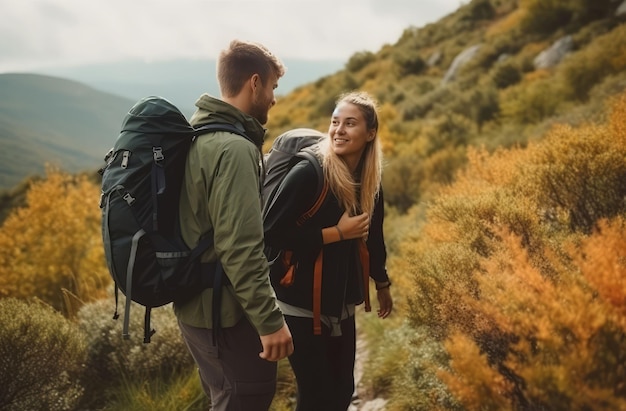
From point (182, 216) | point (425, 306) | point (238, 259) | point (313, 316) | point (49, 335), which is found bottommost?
point (49, 335)

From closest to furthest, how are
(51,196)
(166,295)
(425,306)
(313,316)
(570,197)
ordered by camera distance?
(166,295)
(313,316)
(425,306)
(570,197)
(51,196)

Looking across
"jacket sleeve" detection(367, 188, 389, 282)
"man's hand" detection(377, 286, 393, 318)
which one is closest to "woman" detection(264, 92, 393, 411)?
"jacket sleeve" detection(367, 188, 389, 282)

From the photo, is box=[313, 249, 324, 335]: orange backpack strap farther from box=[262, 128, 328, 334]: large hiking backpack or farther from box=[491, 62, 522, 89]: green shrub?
box=[491, 62, 522, 89]: green shrub

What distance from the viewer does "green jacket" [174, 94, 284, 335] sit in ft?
5.70

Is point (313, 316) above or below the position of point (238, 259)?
below

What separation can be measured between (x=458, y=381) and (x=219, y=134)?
132 cm

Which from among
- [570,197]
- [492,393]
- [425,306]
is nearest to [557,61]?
[570,197]

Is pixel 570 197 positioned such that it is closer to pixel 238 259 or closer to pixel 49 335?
pixel 238 259

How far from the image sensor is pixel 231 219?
1737 mm

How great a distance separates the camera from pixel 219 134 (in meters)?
1.84

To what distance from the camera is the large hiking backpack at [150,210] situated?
1.76 meters

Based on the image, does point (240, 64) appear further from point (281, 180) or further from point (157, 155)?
point (281, 180)

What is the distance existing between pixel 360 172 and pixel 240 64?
40.1 inches

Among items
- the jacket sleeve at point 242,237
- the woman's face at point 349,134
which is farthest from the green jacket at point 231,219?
the woman's face at point 349,134
